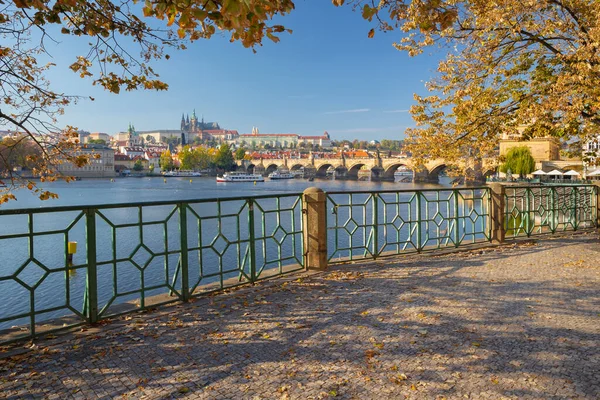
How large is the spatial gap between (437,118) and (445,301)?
721 centimetres

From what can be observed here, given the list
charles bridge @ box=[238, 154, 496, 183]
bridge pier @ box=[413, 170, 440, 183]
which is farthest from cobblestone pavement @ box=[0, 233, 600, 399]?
bridge pier @ box=[413, 170, 440, 183]

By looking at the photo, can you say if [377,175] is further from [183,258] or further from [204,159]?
[183,258]

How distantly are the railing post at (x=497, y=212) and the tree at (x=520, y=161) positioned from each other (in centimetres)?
4388

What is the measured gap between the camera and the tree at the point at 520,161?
5066 centimetres

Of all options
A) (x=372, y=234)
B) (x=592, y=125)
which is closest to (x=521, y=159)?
(x=592, y=125)

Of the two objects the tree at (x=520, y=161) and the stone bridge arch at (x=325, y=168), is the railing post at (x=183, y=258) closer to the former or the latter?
the tree at (x=520, y=161)

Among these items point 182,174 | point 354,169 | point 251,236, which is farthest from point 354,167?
point 251,236

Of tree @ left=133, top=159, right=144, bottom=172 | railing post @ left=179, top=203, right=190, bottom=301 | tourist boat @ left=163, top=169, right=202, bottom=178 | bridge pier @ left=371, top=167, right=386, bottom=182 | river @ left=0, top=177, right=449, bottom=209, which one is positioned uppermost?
tree @ left=133, top=159, right=144, bottom=172

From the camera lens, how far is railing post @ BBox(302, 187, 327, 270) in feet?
25.0

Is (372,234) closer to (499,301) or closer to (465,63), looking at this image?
(499,301)

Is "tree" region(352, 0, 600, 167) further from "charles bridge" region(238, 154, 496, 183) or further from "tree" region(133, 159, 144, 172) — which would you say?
"tree" region(133, 159, 144, 172)

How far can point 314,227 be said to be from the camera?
7.73 m

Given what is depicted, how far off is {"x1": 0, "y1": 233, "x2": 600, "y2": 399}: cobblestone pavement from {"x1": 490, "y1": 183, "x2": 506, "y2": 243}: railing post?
3673mm

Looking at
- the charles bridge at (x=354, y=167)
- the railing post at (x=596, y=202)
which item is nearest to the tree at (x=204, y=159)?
the charles bridge at (x=354, y=167)
